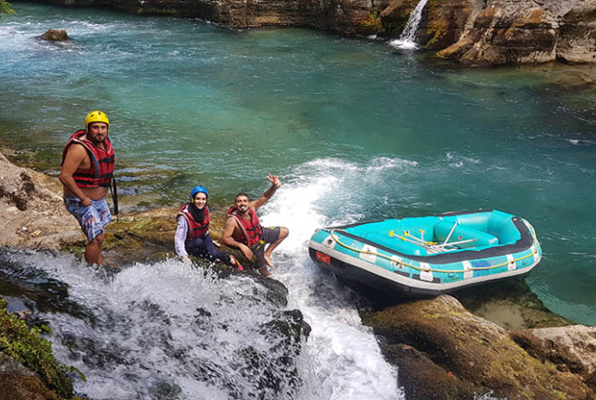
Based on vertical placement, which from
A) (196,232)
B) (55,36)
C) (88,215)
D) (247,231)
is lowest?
(247,231)

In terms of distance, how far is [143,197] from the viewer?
928 centimetres

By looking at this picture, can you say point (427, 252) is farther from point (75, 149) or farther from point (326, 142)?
point (326, 142)

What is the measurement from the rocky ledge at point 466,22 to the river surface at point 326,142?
115cm

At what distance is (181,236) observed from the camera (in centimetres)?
593

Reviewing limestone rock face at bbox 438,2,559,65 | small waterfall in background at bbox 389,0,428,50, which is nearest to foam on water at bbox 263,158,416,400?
limestone rock face at bbox 438,2,559,65

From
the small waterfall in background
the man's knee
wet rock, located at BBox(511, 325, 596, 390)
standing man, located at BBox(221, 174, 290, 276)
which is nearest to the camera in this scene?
the man's knee

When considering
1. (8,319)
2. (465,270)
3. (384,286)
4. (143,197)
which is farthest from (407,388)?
(143,197)

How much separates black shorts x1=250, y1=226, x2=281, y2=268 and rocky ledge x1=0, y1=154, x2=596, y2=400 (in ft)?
2.40

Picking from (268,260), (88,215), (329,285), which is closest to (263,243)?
(268,260)

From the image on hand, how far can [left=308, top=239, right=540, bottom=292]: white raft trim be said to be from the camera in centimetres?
662

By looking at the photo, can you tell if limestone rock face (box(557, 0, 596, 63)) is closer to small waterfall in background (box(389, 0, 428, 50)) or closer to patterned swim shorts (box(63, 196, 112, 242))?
small waterfall in background (box(389, 0, 428, 50))

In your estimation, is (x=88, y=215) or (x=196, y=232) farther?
(x=196, y=232)

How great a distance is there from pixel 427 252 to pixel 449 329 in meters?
1.50

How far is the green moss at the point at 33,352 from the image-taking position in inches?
133
